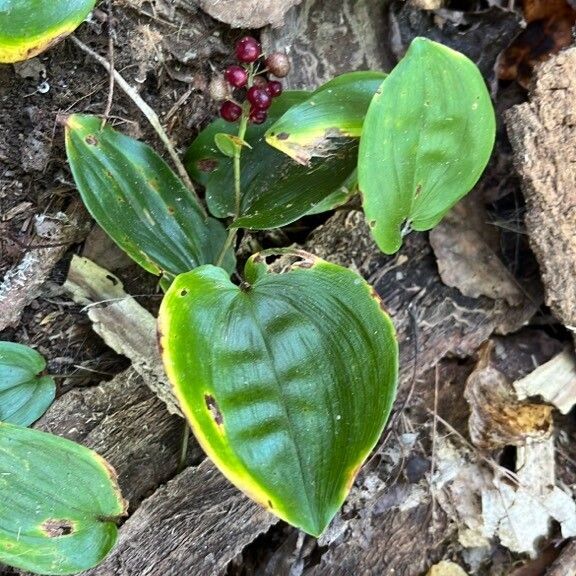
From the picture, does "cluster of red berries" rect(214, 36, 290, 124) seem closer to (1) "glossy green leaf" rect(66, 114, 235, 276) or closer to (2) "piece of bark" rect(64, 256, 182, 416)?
(1) "glossy green leaf" rect(66, 114, 235, 276)

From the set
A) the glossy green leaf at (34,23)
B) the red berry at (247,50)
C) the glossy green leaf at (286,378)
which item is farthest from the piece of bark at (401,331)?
the glossy green leaf at (34,23)

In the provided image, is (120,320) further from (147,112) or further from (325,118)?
(325,118)

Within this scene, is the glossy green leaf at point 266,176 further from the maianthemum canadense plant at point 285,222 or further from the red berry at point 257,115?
the red berry at point 257,115

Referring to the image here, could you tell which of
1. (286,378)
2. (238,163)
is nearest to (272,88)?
(238,163)

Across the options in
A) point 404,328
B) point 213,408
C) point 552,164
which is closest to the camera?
point 213,408

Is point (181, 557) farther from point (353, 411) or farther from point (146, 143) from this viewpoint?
point (146, 143)

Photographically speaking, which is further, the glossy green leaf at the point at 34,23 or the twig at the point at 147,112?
the twig at the point at 147,112

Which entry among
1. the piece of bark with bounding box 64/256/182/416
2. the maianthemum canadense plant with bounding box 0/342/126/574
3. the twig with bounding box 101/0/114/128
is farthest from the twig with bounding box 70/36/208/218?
the maianthemum canadense plant with bounding box 0/342/126/574

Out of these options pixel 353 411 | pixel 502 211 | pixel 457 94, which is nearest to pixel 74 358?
pixel 353 411
